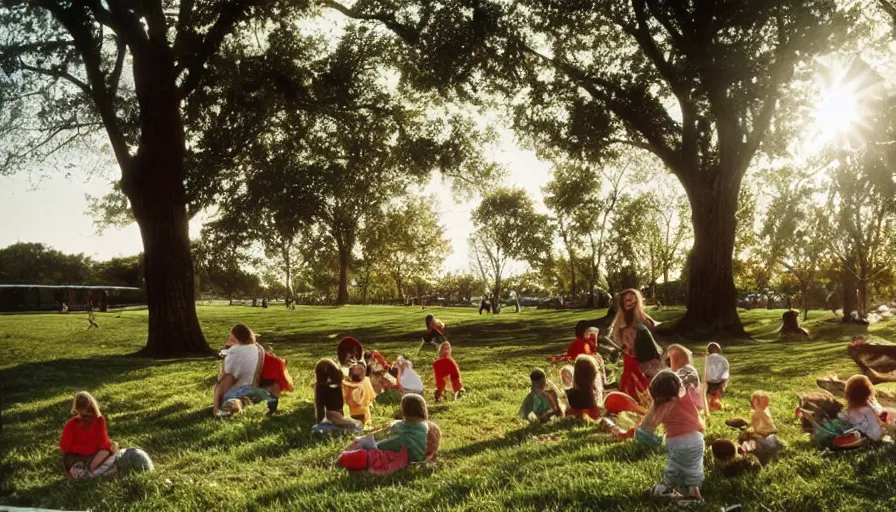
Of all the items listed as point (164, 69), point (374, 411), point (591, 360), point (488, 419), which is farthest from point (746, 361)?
point (164, 69)

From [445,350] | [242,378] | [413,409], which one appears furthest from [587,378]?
[242,378]

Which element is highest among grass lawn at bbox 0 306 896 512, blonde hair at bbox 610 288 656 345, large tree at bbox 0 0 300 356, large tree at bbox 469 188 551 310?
large tree at bbox 0 0 300 356

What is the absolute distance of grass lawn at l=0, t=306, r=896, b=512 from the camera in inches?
191

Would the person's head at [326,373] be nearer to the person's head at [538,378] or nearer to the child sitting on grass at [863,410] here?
the person's head at [538,378]

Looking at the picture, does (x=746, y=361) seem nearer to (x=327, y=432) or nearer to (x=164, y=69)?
(x=327, y=432)

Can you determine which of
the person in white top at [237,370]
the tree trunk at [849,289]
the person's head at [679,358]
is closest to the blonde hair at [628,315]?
the person's head at [679,358]

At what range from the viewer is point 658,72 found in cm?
1897

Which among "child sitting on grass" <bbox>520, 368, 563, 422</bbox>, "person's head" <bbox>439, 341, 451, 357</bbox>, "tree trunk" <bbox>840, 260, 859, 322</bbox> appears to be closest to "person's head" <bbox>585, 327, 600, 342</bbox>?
"person's head" <bbox>439, 341, 451, 357</bbox>

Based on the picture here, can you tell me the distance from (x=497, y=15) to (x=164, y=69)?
8.49 m

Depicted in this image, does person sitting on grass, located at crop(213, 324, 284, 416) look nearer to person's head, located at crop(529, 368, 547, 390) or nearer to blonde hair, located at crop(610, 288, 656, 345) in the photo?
person's head, located at crop(529, 368, 547, 390)

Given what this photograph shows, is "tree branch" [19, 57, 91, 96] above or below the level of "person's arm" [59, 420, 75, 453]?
above

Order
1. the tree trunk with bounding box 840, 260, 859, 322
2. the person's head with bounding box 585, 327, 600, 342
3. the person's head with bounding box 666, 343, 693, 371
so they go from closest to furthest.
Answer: the person's head with bounding box 666, 343, 693, 371, the person's head with bounding box 585, 327, 600, 342, the tree trunk with bounding box 840, 260, 859, 322

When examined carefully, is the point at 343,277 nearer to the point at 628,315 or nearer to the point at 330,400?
the point at 330,400

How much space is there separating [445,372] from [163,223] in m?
6.96
